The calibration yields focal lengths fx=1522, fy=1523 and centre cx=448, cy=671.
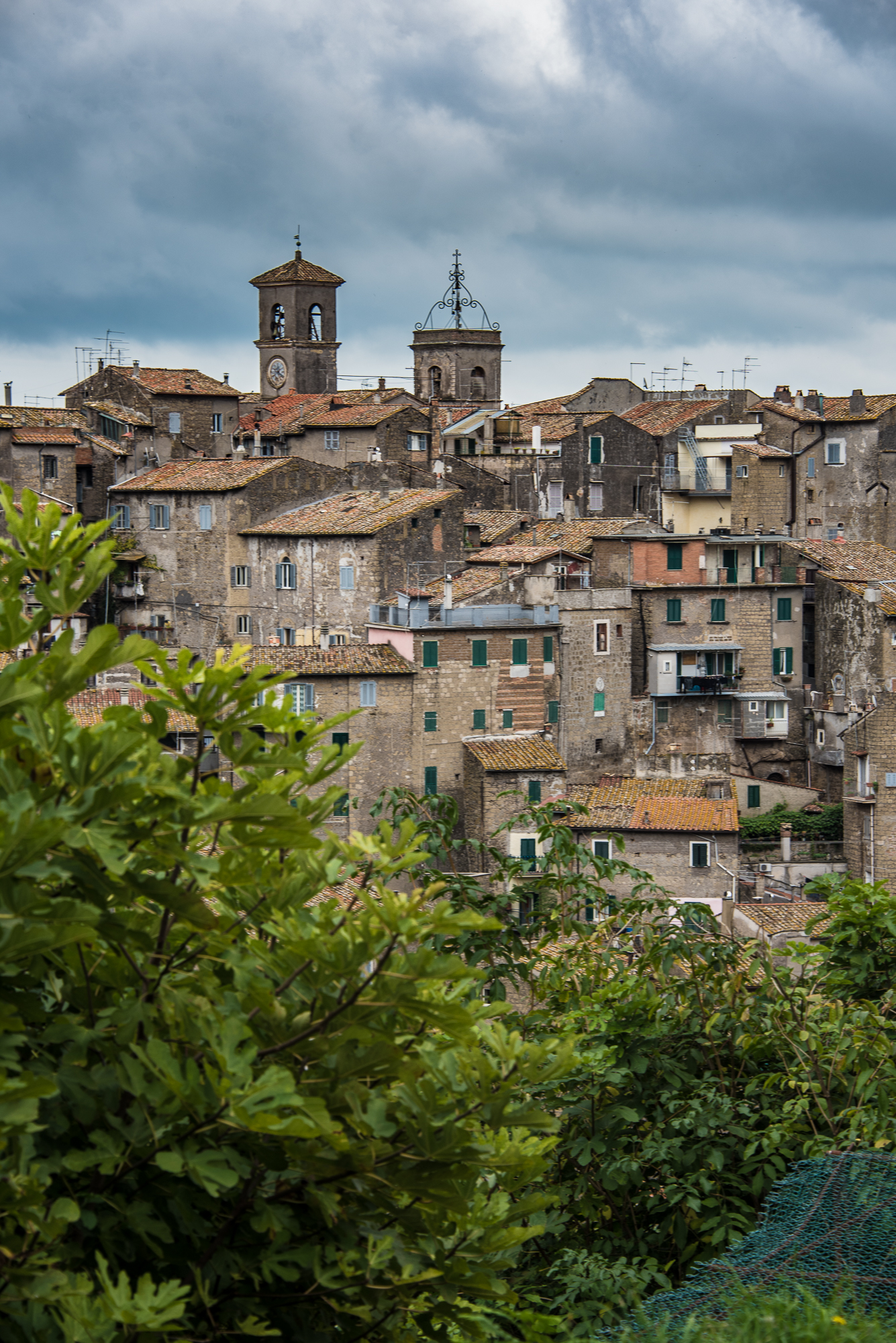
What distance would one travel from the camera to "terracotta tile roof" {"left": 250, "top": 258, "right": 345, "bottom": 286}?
218 ft

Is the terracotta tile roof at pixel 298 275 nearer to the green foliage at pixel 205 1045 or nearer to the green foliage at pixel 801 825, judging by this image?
the green foliage at pixel 801 825

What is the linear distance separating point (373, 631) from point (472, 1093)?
38.0 meters

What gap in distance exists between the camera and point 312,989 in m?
4.40

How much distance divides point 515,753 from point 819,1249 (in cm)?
3346

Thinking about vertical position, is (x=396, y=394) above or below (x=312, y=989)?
above

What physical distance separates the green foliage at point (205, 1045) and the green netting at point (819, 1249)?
5.34ft

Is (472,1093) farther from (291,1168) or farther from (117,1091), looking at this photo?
(117,1091)

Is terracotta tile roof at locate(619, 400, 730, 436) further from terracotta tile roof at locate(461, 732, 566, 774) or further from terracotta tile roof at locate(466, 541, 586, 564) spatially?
terracotta tile roof at locate(461, 732, 566, 774)

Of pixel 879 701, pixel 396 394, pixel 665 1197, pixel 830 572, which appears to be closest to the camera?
pixel 665 1197

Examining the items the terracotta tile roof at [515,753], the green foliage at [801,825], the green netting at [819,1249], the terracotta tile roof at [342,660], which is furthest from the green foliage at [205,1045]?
the green foliage at [801,825]

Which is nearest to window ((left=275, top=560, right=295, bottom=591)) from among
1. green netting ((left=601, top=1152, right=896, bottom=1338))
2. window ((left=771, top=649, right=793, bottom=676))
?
window ((left=771, top=649, right=793, bottom=676))

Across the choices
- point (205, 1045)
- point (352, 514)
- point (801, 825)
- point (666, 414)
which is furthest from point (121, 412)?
point (205, 1045)

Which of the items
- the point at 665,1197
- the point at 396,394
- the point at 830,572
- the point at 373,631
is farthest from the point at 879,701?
the point at 665,1197

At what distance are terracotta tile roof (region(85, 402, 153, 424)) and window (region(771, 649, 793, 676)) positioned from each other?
79.5 ft
